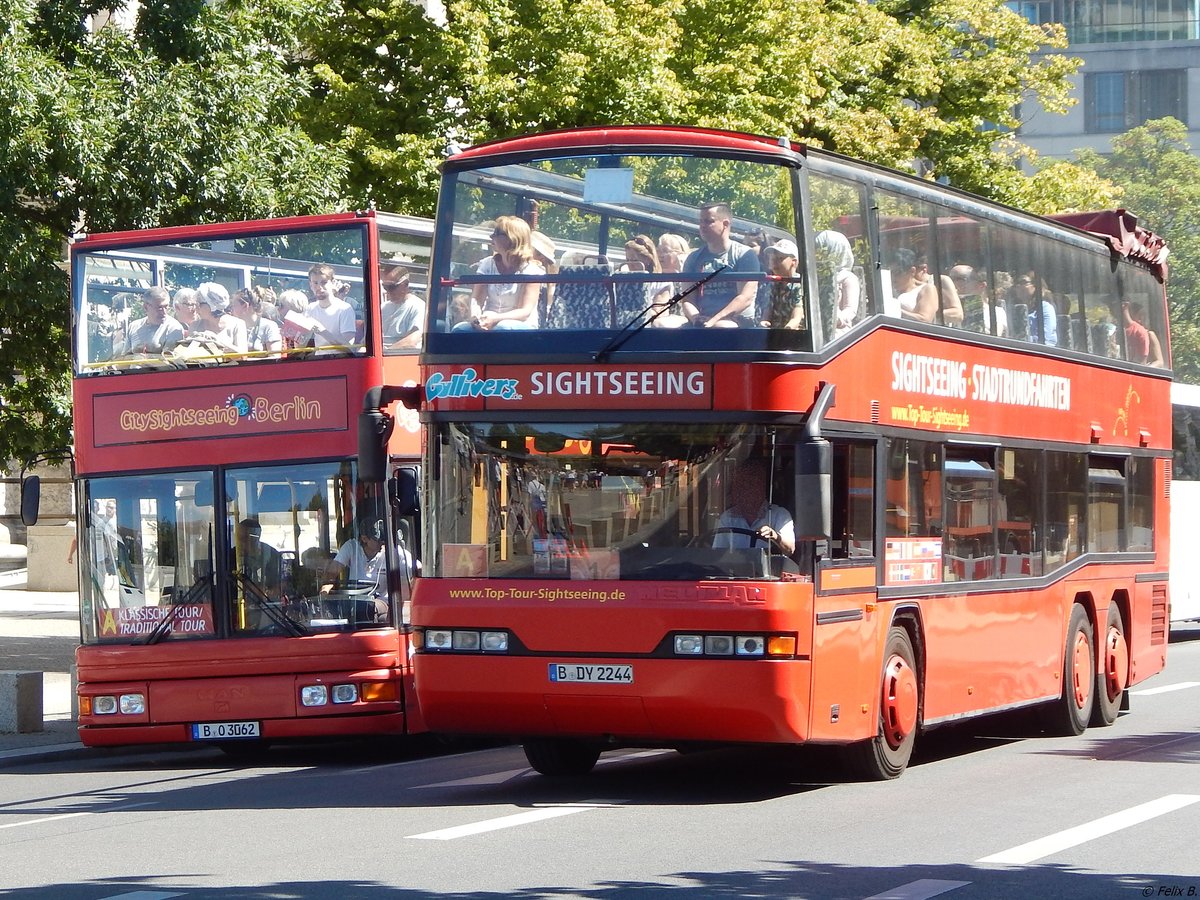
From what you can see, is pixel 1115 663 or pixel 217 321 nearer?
pixel 217 321

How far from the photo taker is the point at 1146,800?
11945mm

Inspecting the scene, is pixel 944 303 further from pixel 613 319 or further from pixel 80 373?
pixel 80 373

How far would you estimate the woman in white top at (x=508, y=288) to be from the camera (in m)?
11.9

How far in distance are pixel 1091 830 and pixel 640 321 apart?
3.85 meters

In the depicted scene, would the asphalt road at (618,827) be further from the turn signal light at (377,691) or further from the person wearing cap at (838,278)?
the person wearing cap at (838,278)

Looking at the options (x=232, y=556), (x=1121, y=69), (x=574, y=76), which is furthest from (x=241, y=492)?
(x=1121, y=69)

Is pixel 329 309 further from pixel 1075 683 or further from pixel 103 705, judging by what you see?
pixel 1075 683

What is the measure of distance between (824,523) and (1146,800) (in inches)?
109

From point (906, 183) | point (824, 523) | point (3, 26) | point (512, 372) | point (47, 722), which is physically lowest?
point (47, 722)

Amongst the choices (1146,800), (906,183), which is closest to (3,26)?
(906,183)

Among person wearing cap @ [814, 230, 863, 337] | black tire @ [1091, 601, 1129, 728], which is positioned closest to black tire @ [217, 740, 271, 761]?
person wearing cap @ [814, 230, 863, 337]

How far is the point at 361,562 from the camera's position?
14.8m

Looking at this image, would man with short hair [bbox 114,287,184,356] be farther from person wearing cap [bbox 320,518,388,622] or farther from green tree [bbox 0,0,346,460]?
green tree [bbox 0,0,346,460]

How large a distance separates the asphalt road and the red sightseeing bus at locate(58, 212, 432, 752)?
627mm
